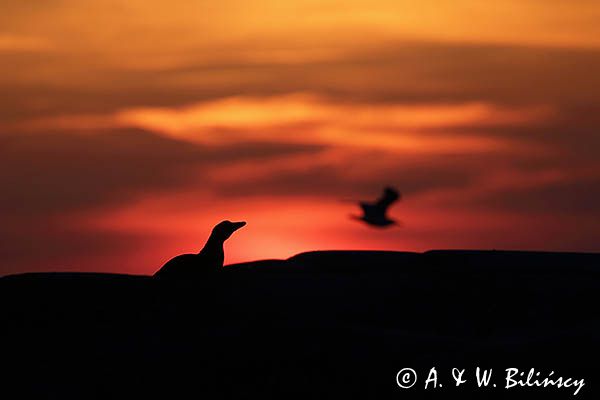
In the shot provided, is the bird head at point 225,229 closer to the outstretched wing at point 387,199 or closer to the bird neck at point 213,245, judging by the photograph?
the bird neck at point 213,245

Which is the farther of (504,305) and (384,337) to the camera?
(504,305)

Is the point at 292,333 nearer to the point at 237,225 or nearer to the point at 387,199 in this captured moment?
the point at 237,225

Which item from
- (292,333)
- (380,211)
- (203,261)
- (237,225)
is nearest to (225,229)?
(237,225)

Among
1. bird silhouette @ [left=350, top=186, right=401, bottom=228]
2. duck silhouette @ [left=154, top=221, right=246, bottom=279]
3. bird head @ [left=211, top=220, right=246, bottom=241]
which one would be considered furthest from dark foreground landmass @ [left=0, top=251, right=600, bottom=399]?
bird silhouette @ [left=350, top=186, right=401, bottom=228]

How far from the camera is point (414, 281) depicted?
67.6 feet

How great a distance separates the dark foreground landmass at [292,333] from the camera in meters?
15.7

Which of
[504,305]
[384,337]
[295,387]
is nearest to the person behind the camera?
[295,387]

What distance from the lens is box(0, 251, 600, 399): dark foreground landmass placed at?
1567cm

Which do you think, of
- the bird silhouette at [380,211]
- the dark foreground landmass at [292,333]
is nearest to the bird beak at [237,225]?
the dark foreground landmass at [292,333]

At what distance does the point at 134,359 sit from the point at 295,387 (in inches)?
78.4

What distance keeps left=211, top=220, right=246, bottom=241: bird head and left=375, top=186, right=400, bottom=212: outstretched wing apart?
12.6 m

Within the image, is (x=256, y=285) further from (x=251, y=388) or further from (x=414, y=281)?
(x=251, y=388)

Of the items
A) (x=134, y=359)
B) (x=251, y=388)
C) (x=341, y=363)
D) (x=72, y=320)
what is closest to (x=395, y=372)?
(x=341, y=363)

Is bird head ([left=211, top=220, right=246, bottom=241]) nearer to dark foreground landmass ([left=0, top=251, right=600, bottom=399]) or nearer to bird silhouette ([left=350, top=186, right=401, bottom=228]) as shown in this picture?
dark foreground landmass ([left=0, top=251, right=600, bottom=399])
